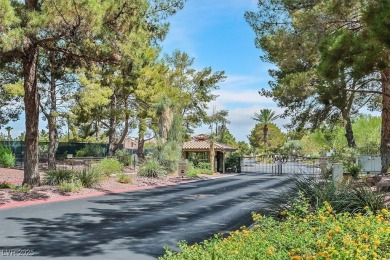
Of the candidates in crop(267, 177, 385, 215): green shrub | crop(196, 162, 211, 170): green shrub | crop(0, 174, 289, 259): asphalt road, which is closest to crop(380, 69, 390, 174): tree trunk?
crop(0, 174, 289, 259): asphalt road

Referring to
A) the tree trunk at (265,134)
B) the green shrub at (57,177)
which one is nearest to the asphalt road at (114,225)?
the green shrub at (57,177)

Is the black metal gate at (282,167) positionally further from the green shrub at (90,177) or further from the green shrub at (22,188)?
the green shrub at (22,188)

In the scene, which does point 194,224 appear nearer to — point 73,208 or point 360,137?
point 73,208

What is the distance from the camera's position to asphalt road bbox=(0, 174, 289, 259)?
7742 mm

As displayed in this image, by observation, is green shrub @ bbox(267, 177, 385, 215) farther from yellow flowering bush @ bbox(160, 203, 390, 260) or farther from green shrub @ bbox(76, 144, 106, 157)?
green shrub @ bbox(76, 144, 106, 157)

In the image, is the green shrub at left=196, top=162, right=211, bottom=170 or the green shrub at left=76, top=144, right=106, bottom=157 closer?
the green shrub at left=76, top=144, right=106, bottom=157

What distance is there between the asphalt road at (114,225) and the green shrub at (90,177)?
103 inches

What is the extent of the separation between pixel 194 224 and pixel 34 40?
9.48m

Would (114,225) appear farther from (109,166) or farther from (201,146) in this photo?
(201,146)

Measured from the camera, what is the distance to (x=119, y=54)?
1480cm

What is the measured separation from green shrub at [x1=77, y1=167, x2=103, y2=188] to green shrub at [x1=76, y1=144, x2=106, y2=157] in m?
15.0

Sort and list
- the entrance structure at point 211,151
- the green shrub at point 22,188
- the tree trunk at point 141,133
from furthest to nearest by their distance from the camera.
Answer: the tree trunk at point 141,133, the entrance structure at point 211,151, the green shrub at point 22,188

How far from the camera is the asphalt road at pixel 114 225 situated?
305 inches

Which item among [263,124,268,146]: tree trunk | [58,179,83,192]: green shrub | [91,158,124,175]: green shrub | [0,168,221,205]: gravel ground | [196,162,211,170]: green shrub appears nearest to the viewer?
[0,168,221,205]: gravel ground
